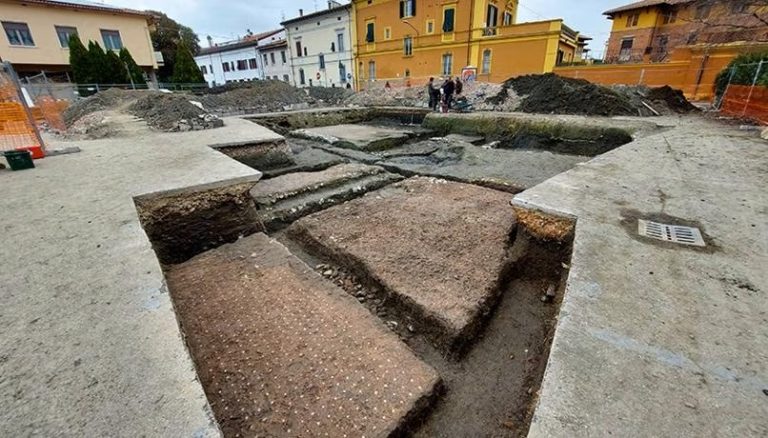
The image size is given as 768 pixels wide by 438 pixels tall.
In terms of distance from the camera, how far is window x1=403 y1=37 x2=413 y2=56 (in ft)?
71.1

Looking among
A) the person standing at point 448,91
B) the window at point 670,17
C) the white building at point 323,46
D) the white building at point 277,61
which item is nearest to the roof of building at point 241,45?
the white building at point 277,61

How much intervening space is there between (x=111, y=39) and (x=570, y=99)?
25680mm

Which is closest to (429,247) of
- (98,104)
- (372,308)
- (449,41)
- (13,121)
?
(372,308)

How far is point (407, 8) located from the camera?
70.0ft

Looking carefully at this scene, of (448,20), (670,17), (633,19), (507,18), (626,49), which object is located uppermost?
(633,19)

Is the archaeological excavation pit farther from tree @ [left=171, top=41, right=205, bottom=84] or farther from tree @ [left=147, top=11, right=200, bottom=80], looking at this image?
tree @ [left=147, top=11, right=200, bottom=80]

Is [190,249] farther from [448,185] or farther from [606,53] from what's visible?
[606,53]

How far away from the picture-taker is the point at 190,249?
10.4 feet

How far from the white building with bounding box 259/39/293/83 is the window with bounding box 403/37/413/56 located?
14.9 m

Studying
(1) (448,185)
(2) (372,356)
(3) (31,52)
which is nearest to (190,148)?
(1) (448,185)

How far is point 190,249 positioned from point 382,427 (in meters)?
2.63

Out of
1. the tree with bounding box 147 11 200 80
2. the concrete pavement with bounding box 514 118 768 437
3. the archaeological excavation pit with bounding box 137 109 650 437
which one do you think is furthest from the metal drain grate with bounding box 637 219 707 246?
the tree with bounding box 147 11 200 80

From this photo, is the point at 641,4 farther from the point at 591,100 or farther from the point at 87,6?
the point at 87,6

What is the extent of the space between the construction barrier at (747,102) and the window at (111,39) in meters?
29.0
